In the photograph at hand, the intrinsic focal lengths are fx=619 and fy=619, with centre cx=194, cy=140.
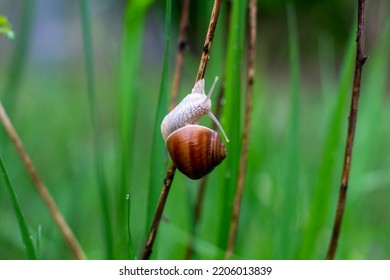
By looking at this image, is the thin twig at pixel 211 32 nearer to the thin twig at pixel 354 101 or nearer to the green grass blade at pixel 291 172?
the thin twig at pixel 354 101

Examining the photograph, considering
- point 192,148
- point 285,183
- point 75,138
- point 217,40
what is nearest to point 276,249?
point 285,183

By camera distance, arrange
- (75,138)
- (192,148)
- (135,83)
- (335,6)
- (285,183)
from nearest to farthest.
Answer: (192,148) → (135,83) → (285,183) → (75,138) → (335,6)

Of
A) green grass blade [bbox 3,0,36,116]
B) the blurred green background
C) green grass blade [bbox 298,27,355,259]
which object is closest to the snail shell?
the blurred green background

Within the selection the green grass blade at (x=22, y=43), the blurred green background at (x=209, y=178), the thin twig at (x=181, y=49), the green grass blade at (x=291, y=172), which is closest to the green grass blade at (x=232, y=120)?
the blurred green background at (x=209, y=178)

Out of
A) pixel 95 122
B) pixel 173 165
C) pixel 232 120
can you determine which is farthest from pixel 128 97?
pixel 173 165
